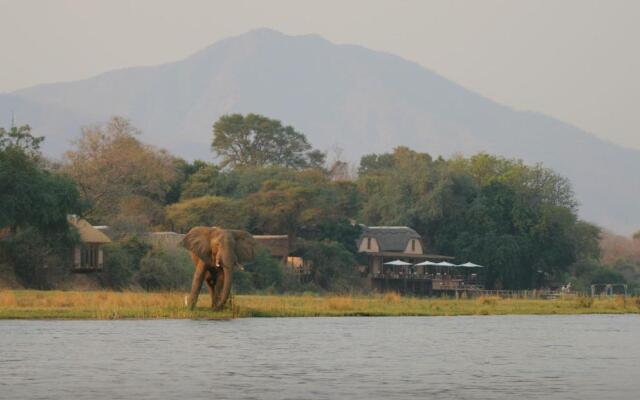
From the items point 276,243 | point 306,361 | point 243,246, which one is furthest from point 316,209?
point 306,361

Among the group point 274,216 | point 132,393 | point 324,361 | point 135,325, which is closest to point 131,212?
point 274,216

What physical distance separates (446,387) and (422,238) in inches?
3921

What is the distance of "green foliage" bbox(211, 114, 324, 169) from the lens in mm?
154125

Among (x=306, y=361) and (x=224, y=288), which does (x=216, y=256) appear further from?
(x=306, y=361)

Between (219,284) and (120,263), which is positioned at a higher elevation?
(120,263)

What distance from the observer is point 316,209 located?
104000 millimetres

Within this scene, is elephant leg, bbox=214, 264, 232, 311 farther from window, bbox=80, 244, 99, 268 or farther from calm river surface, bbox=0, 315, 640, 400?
window, bbox=80, 244, 99, 268

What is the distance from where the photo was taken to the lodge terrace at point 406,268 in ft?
372

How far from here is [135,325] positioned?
44344 mm

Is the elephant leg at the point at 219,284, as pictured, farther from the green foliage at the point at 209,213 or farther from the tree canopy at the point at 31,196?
the green foliage at the point at 209,213

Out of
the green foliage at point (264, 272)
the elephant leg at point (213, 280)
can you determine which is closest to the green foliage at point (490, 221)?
the green foliage at point (264, 272)

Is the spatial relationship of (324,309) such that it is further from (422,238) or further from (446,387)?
(422,238)

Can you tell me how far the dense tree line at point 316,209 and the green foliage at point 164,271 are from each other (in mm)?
86

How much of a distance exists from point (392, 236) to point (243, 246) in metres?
68.4
